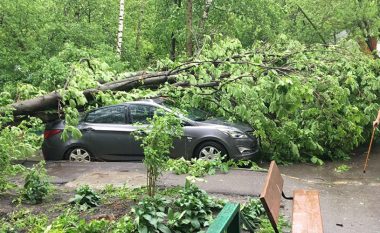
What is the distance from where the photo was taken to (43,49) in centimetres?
1499

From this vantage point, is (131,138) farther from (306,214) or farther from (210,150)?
(306,214)

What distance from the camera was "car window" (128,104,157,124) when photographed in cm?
1055

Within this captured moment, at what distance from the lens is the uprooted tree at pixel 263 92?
306 inches

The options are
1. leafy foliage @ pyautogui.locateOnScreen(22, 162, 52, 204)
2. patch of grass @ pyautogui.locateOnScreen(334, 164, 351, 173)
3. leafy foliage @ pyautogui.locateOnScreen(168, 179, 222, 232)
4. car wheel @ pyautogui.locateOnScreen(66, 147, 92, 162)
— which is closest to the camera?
leafy foliage @ pyautogui.locateOnScreen(168, 179, 222, 232)

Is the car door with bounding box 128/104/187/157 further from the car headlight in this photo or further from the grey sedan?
the car headlight

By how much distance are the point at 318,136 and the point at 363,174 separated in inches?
58.9

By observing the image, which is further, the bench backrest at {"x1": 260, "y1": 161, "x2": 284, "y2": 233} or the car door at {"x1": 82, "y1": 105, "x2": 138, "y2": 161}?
the car door at {"x1": 82, "y1": 105, "x2": 138, "y2": 161}

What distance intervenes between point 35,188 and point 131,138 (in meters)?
3.59

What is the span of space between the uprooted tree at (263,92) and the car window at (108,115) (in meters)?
0.89

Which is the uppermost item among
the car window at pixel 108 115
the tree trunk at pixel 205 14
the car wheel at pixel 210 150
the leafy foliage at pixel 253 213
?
the tree trunk at pixel 205 14

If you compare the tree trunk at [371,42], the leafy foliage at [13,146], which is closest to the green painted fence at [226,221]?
the leafy foliage at [13,146]

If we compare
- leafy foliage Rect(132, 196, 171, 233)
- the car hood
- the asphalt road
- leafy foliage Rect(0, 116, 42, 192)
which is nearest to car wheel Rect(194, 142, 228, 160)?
the car hood

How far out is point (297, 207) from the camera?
5.30m

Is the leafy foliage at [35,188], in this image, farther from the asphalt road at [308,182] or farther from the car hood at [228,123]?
the car hood at [228,123]
